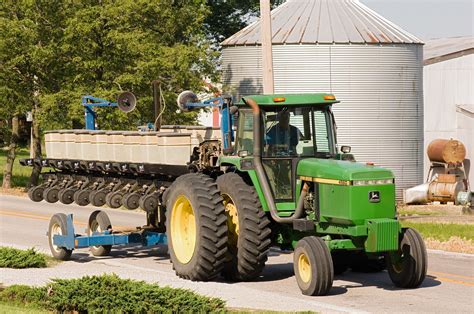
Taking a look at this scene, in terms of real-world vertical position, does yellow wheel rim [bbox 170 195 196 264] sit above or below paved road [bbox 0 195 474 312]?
above

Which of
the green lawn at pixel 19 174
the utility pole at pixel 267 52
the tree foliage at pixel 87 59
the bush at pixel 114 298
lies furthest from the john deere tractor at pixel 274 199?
the green lawn at pixel 19 174

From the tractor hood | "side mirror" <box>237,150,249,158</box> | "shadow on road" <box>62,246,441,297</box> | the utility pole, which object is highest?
the utility pole

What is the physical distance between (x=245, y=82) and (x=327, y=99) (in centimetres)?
2232

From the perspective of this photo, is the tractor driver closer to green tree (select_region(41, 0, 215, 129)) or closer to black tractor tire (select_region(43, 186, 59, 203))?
black tractor tire (select_region(43, 186, 59, 203))

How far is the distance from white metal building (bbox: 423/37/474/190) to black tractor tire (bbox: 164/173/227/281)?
88.9ft

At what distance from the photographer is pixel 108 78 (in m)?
36.0

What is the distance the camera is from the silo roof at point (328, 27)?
37.6 m

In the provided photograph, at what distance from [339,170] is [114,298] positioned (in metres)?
3.80

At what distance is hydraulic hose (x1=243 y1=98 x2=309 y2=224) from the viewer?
15583mm

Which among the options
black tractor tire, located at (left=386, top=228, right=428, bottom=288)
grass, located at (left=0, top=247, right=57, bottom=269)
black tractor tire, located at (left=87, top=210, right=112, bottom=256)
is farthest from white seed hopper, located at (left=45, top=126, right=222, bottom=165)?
black tractor tire, located at (left=386, top=228, right=428, bottom=288)

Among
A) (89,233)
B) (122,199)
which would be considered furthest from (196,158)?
(89,233)

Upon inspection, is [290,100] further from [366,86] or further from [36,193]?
[366,86]

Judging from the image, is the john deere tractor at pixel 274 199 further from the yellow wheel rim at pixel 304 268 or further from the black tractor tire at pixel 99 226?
the black tractor tire at pixel 99 226

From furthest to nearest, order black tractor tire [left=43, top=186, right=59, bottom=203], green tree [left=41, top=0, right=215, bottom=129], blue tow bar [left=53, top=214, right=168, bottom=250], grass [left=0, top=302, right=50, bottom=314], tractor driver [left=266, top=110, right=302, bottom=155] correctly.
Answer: green tree [left=41, top=0, right=215, bottom=129]
black tractor tire [left=43, top=186, right=59, bottom=203]
blue tow bar [left=53, top=214, right=168, bottom=250]
tractor driver [left=266, top=110, right=302, bottom=155]
grass [left=0, top=302, right=50, bottom=314]
